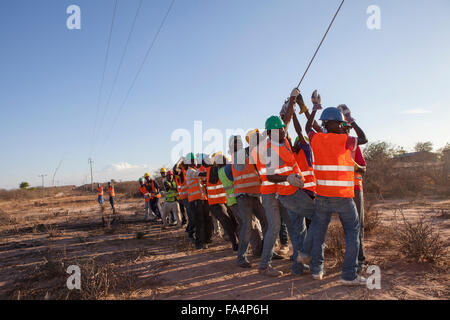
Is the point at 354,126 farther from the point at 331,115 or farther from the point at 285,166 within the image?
the point at 285,166

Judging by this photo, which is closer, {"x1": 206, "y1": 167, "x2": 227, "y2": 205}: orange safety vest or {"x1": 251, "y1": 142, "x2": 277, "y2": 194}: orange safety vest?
{"x1": 251, "y1": 142, "x2": 277, "y2": 194}: orange safety vest

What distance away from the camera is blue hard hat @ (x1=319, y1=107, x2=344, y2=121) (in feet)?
12.5

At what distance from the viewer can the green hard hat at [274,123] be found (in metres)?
4.12

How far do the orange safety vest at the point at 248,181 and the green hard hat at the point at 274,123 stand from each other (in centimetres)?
95

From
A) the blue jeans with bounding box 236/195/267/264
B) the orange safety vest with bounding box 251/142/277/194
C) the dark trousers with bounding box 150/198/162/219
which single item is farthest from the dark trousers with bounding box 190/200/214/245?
the dark trousers with bounding box 150/198/162/219

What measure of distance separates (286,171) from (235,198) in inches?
66.5

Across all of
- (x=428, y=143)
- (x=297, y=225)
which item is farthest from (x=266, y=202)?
(x=428, y=143)

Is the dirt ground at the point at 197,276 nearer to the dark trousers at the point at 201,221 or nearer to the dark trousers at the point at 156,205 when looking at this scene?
the dark trousers at the point at 201,221

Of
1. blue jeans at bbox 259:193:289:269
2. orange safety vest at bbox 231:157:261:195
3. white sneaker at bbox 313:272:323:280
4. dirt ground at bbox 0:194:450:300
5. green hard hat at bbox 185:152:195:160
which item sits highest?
green hard hat at bbox 185:152:195:160

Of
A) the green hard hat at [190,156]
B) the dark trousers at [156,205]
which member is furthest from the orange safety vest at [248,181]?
the dark trousers at [156,205]

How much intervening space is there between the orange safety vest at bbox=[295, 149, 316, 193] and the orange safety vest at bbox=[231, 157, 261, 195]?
79 centimetres

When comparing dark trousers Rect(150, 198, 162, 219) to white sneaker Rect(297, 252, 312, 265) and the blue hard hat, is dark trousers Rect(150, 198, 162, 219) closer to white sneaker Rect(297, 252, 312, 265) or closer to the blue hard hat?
white sneaker Rect(297, 252, 312, 265)

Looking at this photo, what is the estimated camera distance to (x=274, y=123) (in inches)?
163

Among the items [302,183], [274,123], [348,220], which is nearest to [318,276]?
[348,220]
